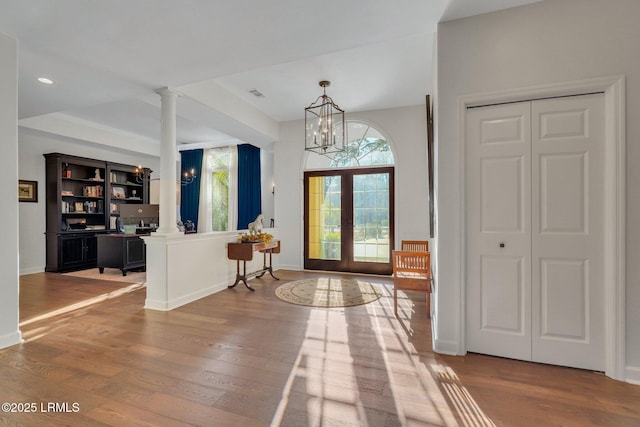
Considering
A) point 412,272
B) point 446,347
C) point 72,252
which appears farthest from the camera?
point 72,252

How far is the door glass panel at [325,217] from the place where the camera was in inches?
239

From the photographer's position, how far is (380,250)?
18.9ft

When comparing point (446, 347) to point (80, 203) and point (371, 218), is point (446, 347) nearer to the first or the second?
point (371, 218)

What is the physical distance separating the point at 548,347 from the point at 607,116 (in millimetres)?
1784

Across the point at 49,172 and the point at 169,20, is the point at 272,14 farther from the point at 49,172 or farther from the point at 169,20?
the point at 49,172

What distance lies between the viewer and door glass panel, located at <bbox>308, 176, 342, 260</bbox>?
20.0 feet

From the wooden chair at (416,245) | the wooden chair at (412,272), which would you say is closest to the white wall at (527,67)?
the wooden chair at (412,272)

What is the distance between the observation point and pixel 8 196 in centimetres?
270

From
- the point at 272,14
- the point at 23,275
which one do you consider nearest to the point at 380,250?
the point at 272,14

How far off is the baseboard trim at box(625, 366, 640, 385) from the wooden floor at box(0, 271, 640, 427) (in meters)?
0.06

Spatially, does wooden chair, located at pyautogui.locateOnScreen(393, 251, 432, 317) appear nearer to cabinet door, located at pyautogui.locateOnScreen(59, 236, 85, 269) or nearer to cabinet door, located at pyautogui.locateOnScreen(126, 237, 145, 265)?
cabinet door, located at pyautogui.locateOnScreen(126, 237, 145, 265)

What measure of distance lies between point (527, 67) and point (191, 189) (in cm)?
782

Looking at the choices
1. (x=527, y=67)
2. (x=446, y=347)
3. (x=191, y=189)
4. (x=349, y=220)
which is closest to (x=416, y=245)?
(x=349, y=220)

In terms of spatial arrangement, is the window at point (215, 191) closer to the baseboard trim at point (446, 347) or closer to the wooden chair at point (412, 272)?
the wooden chair at point (412, 272)
